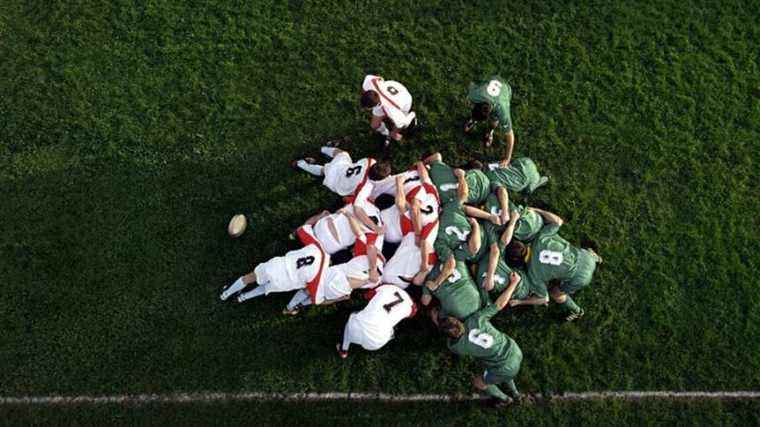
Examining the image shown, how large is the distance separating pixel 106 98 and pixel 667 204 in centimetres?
964

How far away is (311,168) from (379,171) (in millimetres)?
1771

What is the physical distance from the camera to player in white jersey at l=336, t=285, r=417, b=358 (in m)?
7.34

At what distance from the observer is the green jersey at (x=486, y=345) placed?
7281mm

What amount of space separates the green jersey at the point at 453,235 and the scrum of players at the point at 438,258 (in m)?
0.01

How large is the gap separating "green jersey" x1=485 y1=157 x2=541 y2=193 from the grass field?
1.17 metres

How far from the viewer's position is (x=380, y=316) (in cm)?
733

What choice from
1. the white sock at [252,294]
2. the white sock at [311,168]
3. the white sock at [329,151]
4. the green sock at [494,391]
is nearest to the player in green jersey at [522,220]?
the green sock at [494,391]

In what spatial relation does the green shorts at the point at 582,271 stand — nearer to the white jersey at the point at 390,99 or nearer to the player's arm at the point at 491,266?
the player's arm at the point at 491,266

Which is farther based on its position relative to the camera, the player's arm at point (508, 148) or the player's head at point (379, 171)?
the player's arm at point (508, 148)

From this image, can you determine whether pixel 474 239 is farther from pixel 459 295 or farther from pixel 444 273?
pixel 459 295

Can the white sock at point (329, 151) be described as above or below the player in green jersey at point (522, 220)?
below

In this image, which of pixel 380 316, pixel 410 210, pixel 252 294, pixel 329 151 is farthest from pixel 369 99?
pixel 252 294

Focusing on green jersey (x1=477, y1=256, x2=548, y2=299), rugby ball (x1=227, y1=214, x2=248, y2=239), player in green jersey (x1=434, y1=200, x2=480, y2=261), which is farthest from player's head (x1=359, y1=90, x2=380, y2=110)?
green jersey (x1=477, y1=256, x2=548, y2=299)

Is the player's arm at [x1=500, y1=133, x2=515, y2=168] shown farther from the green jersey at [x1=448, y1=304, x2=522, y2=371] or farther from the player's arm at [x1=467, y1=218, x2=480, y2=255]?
the green jersey at [x1=448, y1=304, x2=522, y2=371]
